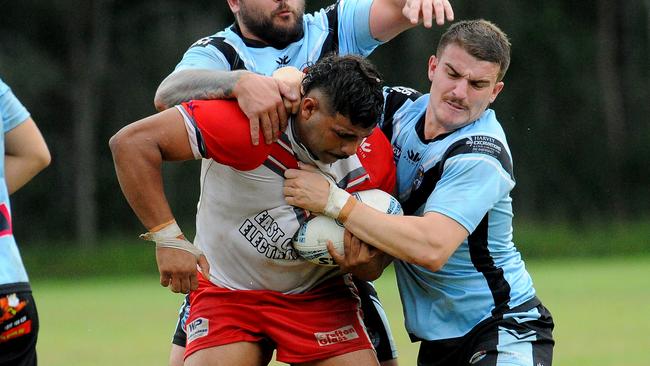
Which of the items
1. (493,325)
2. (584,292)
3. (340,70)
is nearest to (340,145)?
(340,70)

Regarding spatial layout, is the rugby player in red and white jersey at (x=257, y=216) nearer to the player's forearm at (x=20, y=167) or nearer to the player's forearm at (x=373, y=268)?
the player's forearm at (x=373, y=268)

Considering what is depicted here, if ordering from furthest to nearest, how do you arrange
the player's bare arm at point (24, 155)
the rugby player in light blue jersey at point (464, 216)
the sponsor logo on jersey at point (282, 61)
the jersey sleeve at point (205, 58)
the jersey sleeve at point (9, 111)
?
the sponsor logo on jersey at point (282, 61), the jersey sleeve at point (205, 58), the rugby player in light blue jersey at point (464, 216), the player's bare arm at point (24, 155), the jersey sleeve at point (9, 111)

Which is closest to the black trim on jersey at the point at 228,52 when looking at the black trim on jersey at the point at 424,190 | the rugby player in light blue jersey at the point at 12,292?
the black trim on jersey at the point at 424,190

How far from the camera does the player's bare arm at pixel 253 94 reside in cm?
470

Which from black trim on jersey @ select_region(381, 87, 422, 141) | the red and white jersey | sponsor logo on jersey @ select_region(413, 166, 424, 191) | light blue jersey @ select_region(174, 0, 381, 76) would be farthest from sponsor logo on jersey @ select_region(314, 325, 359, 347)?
light blue jersey @ select_region(174, 0, 381, 76)

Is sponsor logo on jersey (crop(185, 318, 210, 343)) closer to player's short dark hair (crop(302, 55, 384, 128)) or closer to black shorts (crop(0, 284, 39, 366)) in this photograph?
black shorts (crop(0, 284, 39, 366))

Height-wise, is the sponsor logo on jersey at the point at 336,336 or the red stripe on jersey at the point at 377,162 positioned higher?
the red stripe on jersey at the point at 377,162

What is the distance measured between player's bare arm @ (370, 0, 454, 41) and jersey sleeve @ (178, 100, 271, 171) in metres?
0.95

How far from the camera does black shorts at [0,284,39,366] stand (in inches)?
165

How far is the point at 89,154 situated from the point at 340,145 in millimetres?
18087

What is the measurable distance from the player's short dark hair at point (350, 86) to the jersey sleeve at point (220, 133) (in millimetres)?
313

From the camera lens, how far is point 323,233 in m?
4.89

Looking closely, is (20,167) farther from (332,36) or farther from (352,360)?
(332,36)

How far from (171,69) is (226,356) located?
59.2 ft
